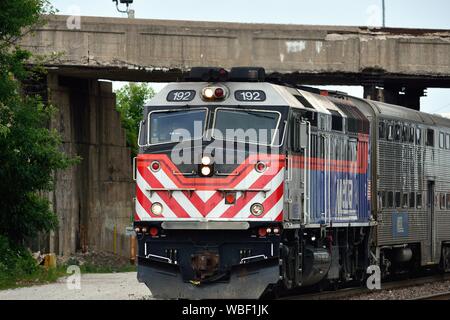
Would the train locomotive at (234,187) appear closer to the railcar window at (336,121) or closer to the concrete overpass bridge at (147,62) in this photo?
the railcar window at (336,121)

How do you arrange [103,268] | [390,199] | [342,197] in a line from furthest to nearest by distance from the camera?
1. [103,268]
2. [390,199]
3. [342,197]

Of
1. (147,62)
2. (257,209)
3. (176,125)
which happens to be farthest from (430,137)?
(257,209)

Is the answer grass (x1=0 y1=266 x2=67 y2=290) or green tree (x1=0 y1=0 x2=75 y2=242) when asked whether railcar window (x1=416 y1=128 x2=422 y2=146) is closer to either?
green tree (x1=0 y1=0 x2=75 y2=242)

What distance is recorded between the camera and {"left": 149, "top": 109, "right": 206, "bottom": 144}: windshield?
20344mm

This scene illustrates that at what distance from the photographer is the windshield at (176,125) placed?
20344 millimetres

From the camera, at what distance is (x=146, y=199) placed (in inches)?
797

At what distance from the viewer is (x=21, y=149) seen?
89.3ft

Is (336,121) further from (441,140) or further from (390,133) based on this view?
(441,140)

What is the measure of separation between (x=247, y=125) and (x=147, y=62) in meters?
16.1

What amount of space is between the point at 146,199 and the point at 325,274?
4.44m

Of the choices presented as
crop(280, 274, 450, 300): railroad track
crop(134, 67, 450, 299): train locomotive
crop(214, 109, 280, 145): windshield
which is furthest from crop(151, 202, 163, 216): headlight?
crop(280, 274, 450, 300): railroad track
